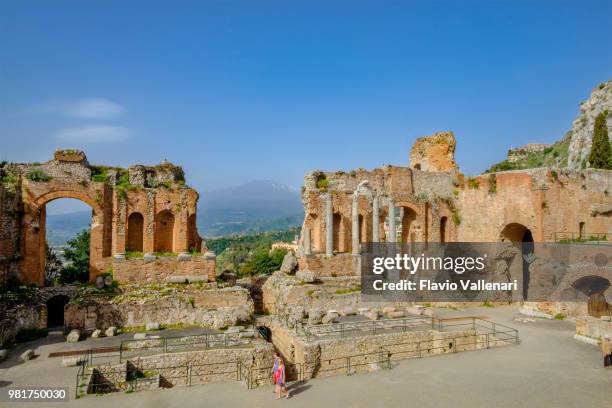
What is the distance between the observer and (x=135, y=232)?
→ 24859mm

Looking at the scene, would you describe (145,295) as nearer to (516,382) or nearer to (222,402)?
(222,402)

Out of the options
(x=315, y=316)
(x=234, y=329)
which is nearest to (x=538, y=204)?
(x=315, y=316)

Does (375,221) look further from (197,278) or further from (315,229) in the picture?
(197,278)

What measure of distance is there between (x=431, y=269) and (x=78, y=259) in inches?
912

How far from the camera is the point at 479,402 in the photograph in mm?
12383

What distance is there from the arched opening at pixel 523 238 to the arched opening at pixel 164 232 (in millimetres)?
20493

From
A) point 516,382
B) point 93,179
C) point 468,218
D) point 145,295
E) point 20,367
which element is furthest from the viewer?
point 468,218

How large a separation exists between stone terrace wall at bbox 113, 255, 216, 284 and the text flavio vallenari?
9.24m

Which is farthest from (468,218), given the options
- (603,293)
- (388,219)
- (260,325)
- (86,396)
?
(86,396)

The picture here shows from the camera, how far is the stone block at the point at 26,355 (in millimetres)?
15592

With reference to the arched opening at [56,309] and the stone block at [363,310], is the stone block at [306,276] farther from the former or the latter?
the arched opening at [56,309]

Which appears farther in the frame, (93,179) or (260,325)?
(93,179)

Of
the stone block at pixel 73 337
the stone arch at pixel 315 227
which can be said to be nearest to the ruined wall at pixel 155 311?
the stone block at pixel 73 337

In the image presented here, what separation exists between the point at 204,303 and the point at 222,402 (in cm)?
886
